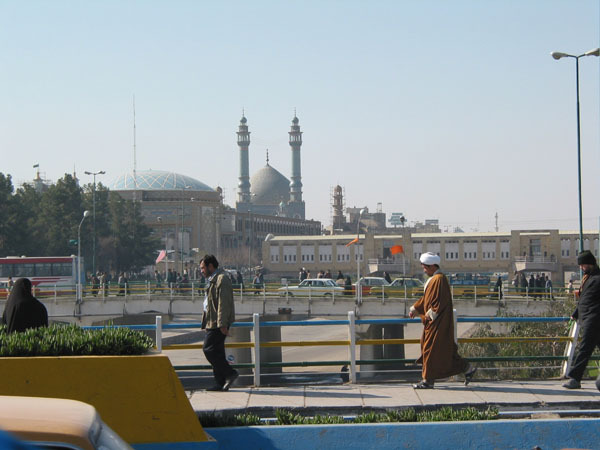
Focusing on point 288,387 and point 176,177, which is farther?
point 176,177

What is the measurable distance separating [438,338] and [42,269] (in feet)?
145

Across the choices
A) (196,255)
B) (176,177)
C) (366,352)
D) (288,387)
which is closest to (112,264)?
(196,255)

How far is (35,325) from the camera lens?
8516mm

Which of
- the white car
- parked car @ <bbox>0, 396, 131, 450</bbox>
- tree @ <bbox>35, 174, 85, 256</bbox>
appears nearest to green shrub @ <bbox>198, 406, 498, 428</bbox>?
parked car @ <bbox>0, 396, 131, 450</bbox>

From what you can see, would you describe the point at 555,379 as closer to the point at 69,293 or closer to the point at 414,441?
the point at 414,441

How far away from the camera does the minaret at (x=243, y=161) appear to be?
189 meters

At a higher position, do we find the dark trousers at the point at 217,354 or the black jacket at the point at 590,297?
the black jacket at the point at 590,297

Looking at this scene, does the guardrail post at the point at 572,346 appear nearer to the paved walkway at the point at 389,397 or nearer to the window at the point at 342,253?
the paved walkway at the point at 389,397

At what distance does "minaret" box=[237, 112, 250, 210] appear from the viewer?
189 metres

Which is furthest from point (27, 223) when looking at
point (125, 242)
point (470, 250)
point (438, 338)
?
point (438, 338)

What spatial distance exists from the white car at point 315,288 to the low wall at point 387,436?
33.4m

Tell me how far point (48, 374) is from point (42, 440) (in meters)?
3.06

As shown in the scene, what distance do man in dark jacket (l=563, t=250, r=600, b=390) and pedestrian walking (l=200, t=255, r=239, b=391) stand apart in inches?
135

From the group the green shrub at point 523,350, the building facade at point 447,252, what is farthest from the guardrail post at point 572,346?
the building facade at point 447,252
